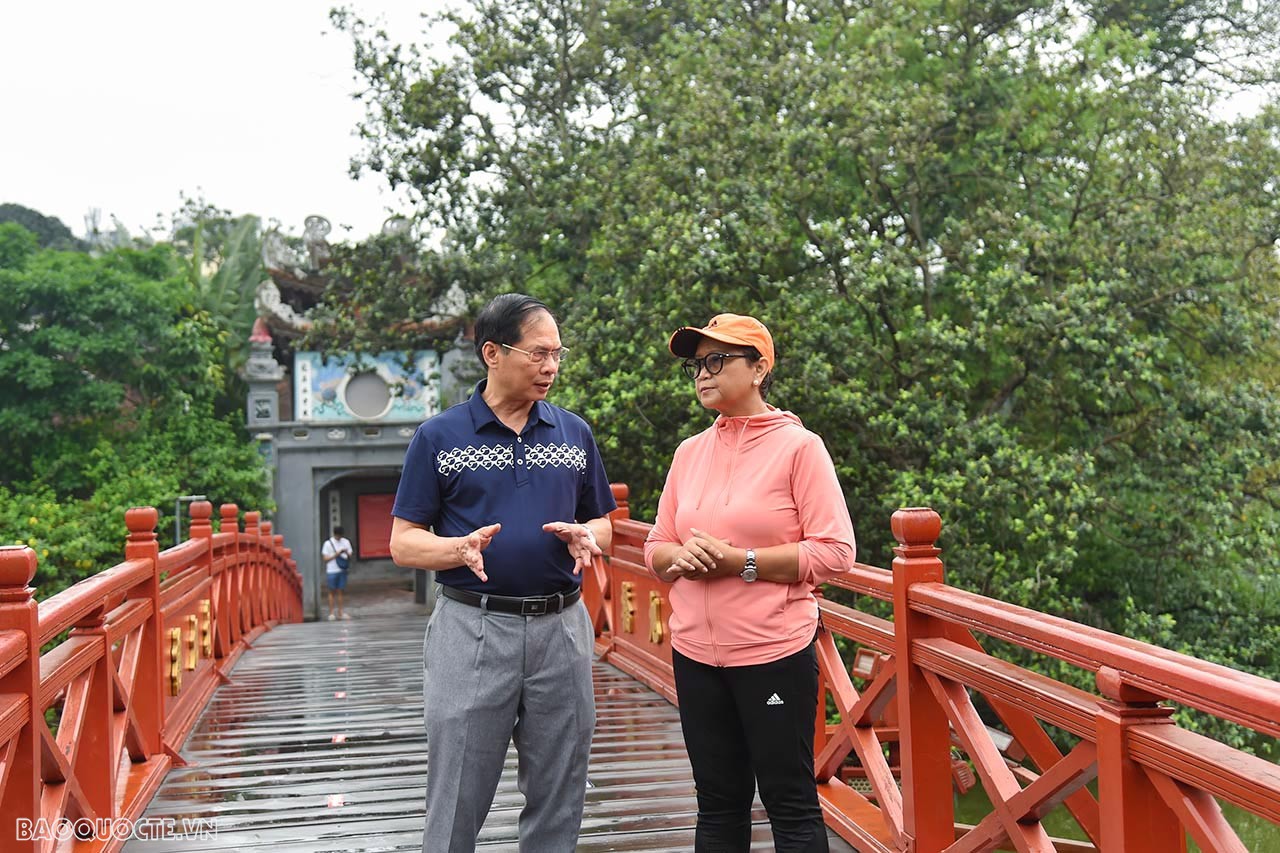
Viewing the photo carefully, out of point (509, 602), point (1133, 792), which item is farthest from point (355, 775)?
point (1133, 792)

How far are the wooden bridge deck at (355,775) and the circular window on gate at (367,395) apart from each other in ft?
46.5

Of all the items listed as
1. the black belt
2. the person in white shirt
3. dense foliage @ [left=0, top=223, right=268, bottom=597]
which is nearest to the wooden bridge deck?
the black belt

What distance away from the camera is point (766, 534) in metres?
2.61

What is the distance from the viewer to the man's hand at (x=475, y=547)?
2488mm

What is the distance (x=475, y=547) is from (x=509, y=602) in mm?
196

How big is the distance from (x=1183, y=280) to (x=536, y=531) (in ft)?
27.6

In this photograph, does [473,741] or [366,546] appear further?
[366,546]

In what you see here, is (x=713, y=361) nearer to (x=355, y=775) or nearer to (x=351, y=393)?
(x=355, y=775)

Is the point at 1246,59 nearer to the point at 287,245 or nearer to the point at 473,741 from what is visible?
the point at 473,741

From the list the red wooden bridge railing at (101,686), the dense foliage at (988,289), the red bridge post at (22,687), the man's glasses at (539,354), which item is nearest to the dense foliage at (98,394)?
the dense foliage at (988,289)

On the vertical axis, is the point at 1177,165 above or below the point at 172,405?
above

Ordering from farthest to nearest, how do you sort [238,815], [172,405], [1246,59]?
1. [172,405]
2. [1246,59]
3. [238,815]

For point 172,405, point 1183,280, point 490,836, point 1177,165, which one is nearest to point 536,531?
point 490,836

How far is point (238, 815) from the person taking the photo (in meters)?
4.14
